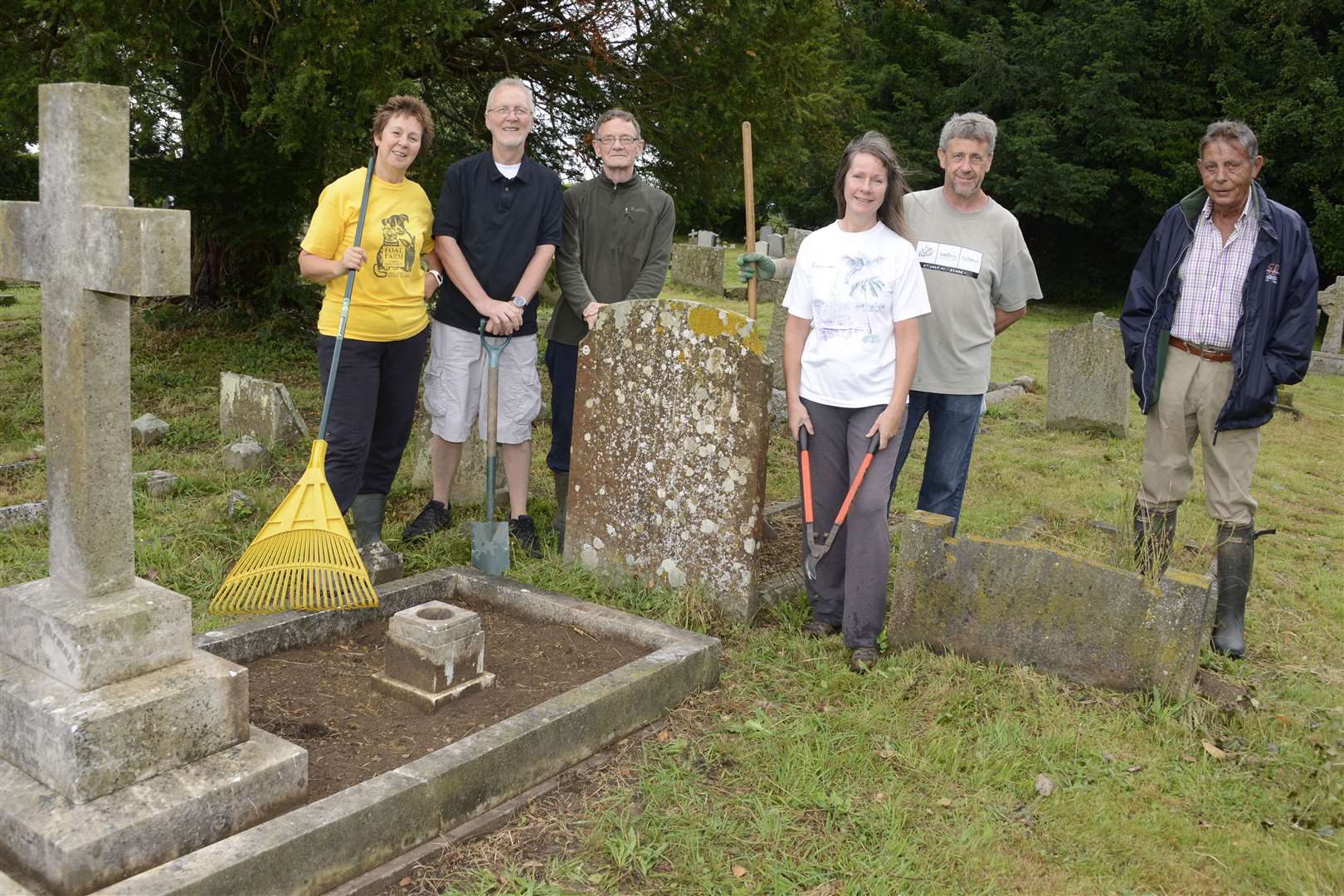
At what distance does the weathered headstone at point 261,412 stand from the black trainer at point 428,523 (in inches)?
79.0

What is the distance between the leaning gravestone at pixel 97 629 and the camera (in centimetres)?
254

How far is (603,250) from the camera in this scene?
16.9ft

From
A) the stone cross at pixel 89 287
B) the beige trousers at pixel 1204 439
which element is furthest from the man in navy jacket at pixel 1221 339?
the stone cross at pixel 89 287

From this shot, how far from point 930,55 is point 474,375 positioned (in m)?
21.5

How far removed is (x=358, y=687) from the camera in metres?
3.60

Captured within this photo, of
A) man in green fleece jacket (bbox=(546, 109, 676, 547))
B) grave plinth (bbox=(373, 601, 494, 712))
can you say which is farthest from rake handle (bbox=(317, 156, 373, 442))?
grave plinth (bbox=(373, 601, 494, 712))

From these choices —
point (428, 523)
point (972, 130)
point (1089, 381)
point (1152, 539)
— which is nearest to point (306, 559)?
point (428, 523)

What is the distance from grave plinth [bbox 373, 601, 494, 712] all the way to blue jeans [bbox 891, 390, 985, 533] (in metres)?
1.98

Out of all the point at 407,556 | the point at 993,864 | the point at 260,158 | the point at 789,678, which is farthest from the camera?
the point at 260,158

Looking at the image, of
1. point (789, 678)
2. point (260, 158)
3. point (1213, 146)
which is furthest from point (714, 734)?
point (260, 158)

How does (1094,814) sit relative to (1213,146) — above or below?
below

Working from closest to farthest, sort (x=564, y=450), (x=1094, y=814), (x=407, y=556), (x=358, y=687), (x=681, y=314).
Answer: (x=1094, y=814)
(x=358, y=687)
(x=681, y=314)
(x=407, y=556)
(x=564, y=450)

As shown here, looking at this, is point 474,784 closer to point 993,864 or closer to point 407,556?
point 993,864

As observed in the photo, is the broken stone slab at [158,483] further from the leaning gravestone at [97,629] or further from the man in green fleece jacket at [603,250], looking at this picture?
the leaning gravestone at [97,629]
